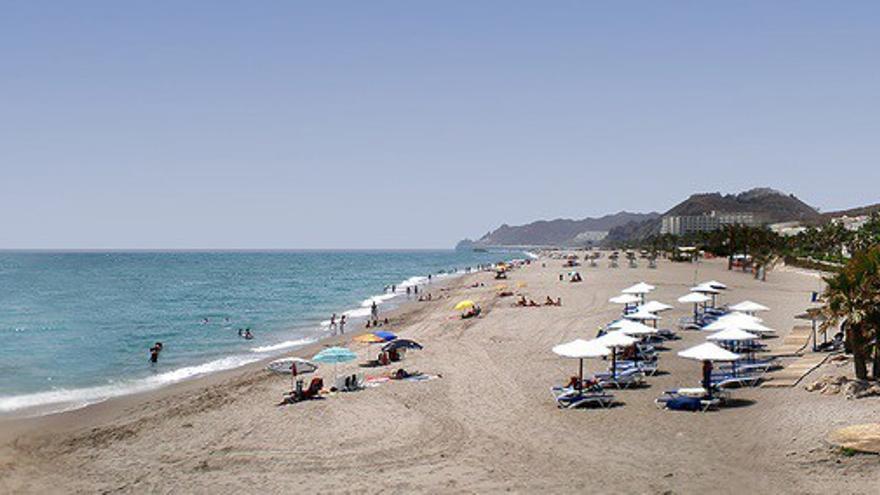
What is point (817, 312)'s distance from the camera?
59.1ft

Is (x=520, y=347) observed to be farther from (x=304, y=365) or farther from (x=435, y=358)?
(x=304, y=365)

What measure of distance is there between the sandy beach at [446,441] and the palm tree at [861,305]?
4.34 feet

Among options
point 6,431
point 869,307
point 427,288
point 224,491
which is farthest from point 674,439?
point 427,288

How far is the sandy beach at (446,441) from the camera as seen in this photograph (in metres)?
11.8

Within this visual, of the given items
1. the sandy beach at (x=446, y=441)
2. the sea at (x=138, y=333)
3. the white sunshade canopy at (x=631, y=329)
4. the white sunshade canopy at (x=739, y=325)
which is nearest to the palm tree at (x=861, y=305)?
the sandy beach at (x=446, y=441)

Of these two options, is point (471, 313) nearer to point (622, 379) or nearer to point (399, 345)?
point (399, 345)

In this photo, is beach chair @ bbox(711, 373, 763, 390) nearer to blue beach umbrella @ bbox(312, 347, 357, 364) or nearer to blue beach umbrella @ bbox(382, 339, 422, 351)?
blue beach umbrella @ bbox(382, 339, 422, 351)

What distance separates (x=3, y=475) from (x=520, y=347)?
16894 mm

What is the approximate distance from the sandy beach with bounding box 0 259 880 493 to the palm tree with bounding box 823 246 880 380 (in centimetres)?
132

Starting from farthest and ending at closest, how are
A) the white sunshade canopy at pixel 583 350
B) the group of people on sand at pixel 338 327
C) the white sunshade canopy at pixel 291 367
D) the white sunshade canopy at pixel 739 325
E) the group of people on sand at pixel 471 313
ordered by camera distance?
1. the group of people on sand at pixel 338 327
2. the group of people on sand at pixel 471 313
3. the white sunshade canopy at pixel 291 367
4. the white sunshade canopy at pixel 739 325
5. the white sunshade canopy at pixel 583 350

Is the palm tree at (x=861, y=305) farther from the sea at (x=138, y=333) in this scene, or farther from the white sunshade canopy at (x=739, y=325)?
the sea at (x=138, y=333)

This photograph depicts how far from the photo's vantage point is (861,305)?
50.7ft

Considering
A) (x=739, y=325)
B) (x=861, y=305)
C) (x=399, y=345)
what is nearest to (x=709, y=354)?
(x=861, y=305)

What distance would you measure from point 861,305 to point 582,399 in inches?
249
